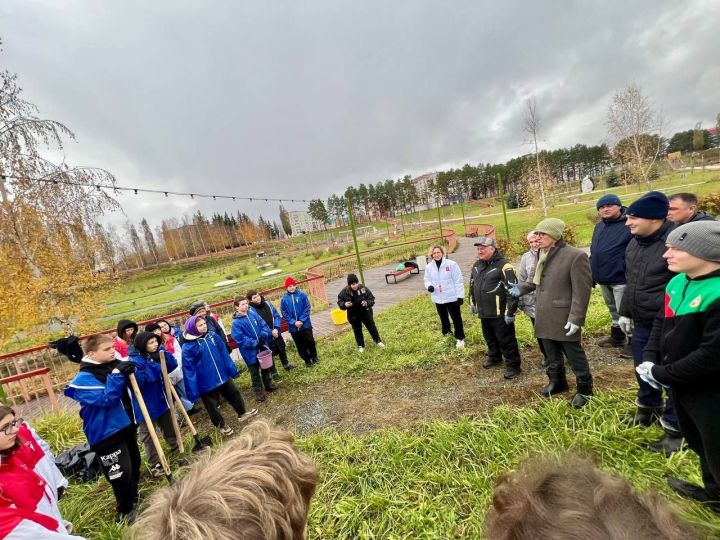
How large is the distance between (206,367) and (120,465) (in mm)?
1466

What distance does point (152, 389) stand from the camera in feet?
13.6

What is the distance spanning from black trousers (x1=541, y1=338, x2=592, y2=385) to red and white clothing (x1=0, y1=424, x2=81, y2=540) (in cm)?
425

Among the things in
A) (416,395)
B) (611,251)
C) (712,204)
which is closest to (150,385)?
(416,395)

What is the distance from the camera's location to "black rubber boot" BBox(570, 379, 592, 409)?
132 inches

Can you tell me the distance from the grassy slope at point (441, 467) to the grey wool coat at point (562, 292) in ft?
2.57

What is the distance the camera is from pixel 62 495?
3.79 meters

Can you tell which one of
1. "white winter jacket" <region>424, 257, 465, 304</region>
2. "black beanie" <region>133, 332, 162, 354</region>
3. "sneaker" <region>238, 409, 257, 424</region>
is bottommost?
"sneaker" <region>238, 409, 257, 424</region>

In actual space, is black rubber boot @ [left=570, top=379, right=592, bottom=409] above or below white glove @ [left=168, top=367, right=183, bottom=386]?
below

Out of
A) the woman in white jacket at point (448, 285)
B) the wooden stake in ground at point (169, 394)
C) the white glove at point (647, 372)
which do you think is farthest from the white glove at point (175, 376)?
the white glove at point (647, 372)

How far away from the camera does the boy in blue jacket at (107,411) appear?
3133 mm

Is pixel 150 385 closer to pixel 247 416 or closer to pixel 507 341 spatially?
pixel 247 416

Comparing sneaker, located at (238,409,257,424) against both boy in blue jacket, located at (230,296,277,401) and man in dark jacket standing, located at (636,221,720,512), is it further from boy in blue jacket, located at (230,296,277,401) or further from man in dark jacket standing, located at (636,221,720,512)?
man in dark jacket standing, located at (636,221,720,512)

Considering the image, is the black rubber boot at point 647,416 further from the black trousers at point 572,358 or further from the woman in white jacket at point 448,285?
the woman in white jacket at point 448,285

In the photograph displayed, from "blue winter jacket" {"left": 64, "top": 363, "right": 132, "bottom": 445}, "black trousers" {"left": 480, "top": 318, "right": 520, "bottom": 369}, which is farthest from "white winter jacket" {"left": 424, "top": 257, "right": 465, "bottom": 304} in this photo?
"blue winter jacket" {"left": 64, "top": 363, "right": 132, "bottom": 445}
